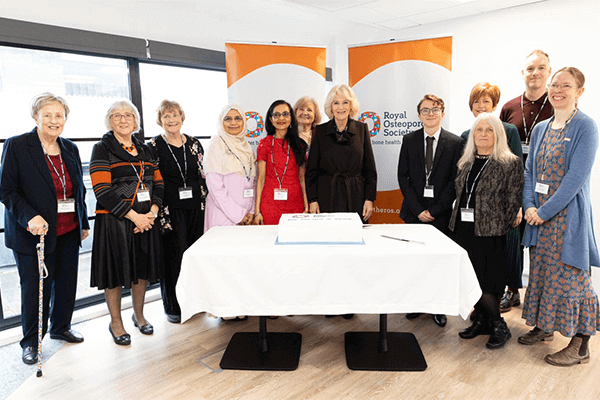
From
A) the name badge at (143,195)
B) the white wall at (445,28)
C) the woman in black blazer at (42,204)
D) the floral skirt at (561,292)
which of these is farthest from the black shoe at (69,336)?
the floral skirt at (561,292)

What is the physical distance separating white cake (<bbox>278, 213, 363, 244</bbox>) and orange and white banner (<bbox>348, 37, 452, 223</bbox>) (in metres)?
1.66

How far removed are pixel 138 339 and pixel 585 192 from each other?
120 inches

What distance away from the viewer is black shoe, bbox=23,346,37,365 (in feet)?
8.99

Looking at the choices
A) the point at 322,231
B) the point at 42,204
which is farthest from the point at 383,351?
the point at 42,204

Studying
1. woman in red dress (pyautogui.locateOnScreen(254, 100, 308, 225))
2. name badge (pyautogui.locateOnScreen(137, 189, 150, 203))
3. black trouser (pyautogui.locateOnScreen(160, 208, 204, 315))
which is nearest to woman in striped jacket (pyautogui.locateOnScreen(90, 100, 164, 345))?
name badge (pyautogui.locateOnScreen(137, 189, 150, 203))

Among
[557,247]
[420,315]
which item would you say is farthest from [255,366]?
[557,247]

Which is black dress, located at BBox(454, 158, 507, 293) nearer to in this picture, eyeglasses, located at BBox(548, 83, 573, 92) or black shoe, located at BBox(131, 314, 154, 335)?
eyeglasses, located at BBox(548, 83, 573, 92)

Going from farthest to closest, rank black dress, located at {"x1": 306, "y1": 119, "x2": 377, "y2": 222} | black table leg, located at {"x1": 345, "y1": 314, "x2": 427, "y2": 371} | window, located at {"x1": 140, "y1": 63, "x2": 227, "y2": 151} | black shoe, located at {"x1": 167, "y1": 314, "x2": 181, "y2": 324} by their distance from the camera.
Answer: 1. window, located at {"x1": 140, "y1": 63, "x2": 227, "y2": 151}
2. black shoe, located at {"x1": 167, "y1": 314, "x2": 181, "y2": 324}
3. black dress, located at {"x1": 306, "y1": 119, "x2": 377, "y2": 222}
4. black table leg, located at {"x1": 345, "y1": 314, "x2": 427, "y2": 371}

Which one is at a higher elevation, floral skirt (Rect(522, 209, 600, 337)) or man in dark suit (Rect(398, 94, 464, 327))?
man in dark suit (Rect(398, 94, 464, 327))

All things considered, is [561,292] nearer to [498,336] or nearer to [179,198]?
[498,336]

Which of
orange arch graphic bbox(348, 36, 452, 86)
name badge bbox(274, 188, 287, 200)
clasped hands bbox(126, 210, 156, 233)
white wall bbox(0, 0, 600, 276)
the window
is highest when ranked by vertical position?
white wall bbox(0, 0, 600, 276)

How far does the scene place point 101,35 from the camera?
3.34 m

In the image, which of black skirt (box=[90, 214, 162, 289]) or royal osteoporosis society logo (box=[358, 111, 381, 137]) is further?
royal osteoporosis society logo (box=[358, 111, 381, 137])

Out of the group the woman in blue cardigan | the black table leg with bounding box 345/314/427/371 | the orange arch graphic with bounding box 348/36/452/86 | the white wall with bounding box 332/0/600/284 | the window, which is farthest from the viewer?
the window
